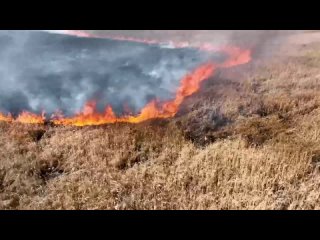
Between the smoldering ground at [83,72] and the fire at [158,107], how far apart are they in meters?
0.08

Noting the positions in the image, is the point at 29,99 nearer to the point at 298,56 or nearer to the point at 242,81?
the point at 242,81

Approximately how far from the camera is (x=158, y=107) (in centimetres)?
565

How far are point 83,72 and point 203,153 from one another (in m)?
2.10

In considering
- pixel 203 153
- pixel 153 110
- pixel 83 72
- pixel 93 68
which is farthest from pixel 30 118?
pixel 203 153

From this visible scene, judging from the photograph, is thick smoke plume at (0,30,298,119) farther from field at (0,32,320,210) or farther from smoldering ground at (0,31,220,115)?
field at (0,32,320,210)

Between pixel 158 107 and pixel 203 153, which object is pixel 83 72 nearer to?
pixel 158 107

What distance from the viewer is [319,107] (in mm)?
5754

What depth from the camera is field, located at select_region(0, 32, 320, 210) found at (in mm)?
4656

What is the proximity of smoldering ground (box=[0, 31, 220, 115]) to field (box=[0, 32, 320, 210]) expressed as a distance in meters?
0.37

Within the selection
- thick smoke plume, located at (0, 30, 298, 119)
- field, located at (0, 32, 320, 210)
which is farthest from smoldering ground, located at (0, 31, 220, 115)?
field, located at (0, 32, 320, 210)

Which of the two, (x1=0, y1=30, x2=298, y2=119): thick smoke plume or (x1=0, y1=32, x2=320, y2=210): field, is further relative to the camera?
(x1=0, y1=30, x2=298, y2=119): thick smoke plume

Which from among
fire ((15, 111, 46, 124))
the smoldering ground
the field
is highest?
the smoldering ground
